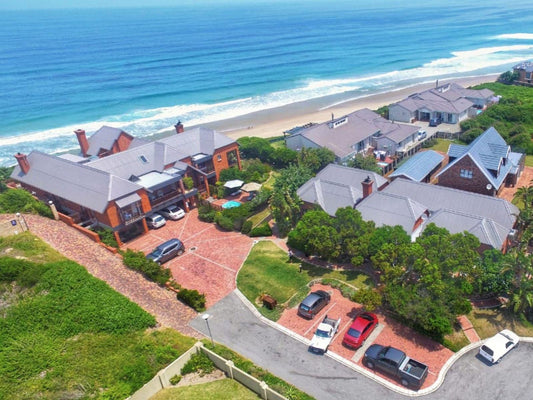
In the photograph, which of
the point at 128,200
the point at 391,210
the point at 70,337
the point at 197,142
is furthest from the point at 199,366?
the point at 197,142

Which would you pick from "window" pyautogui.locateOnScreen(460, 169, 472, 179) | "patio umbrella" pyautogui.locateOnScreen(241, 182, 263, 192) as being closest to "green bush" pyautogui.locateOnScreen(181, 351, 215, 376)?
"patio umbrella" pyautogui.locateOnScreen(241, 182, 263, 192)

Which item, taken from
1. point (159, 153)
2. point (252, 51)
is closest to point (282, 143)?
point (159, 153)

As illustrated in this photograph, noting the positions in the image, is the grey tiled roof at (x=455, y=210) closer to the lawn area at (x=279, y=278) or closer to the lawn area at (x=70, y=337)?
the lawn area at (x=279, y=278)

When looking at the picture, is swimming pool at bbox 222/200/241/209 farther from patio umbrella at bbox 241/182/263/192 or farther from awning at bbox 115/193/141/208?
awning at bbox 115/193/141/208

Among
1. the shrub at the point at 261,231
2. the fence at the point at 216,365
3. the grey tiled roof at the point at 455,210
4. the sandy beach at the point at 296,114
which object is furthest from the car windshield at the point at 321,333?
the sandy beach at the point at 296,114

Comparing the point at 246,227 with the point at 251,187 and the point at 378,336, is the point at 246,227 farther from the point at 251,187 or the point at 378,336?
the point at 378,336

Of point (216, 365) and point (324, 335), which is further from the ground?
point (216, 365)

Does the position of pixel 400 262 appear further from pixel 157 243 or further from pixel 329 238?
pixel 157 243
